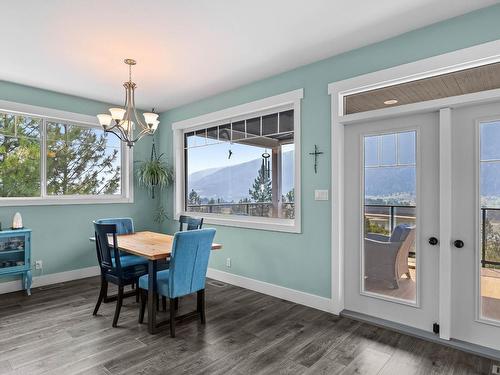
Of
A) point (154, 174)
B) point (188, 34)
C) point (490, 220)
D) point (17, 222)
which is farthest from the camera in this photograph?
point (154, 174)

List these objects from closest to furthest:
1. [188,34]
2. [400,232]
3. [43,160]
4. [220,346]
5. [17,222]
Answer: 1. [220,346]
2. [188,34]
3. [400,232]
4. [17,222]
5. [43,160]

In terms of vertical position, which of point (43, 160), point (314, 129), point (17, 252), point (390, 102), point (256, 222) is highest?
point (390, 102)

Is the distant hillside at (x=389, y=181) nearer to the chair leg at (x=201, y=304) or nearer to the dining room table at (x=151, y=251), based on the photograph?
the dining room table at (x=151, y=251)

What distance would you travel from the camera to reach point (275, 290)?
12.6 feet

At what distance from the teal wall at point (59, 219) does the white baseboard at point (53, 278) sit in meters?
0.07

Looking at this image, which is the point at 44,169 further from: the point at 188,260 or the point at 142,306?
the point at 188,260

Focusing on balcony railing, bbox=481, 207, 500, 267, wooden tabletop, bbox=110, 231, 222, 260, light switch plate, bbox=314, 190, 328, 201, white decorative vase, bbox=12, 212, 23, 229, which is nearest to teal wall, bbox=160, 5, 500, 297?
light switch plate, bbox=314, 190, 328, 201

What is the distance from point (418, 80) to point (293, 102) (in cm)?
134

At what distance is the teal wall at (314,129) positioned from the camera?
2.62m

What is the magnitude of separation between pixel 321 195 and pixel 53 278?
3980mm

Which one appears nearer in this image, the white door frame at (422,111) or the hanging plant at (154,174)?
the white door frame at (422,111)

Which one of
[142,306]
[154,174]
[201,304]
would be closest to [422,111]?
[201,304]

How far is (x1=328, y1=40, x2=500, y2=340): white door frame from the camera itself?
252 centimetres

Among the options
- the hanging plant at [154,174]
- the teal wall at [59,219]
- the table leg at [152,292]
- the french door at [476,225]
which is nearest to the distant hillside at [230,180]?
the hanging plant at [154,174]
